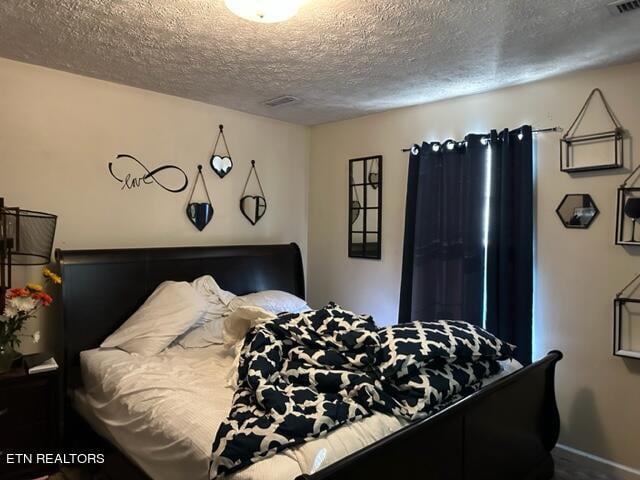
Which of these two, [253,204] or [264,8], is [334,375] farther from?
[253,204]

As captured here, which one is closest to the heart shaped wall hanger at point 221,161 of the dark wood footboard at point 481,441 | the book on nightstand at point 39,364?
the book on nightstand at point 39,364

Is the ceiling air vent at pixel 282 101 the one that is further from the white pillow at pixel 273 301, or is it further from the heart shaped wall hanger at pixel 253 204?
the white pillow at pixel 273 301

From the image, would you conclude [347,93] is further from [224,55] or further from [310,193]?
[310,193]

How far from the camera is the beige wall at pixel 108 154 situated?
2797 millimetres

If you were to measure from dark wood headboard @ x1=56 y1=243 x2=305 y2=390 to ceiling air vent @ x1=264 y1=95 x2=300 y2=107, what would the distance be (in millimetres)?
1201

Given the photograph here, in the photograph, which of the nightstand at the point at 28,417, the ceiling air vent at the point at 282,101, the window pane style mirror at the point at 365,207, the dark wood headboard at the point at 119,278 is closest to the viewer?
the nightstand at the point at 28,417

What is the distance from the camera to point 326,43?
242 cm

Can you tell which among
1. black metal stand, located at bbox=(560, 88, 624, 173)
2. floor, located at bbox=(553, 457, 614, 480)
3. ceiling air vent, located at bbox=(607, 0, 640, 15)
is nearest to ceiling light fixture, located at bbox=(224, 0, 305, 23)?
ceiling air vent, located at bbox=(607, 0, 640, 15)

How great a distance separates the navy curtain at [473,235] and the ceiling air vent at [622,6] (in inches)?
39.4

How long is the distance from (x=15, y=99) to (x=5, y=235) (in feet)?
3.11

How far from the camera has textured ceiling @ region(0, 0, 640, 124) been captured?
2.06 m

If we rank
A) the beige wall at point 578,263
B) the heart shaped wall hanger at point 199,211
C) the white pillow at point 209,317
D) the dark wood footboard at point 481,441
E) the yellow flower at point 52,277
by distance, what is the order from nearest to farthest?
the dark wood footboard at point 481,441 < the yellow flower at point 52,277 < the beige wall at point 578,263 < the white pillow at point 209,317 < the heart shaped wall hanger at point 199,211

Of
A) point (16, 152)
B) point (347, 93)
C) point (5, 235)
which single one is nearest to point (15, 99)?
point (16, 152)

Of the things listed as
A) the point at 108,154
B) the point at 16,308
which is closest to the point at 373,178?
the point at 108,154
